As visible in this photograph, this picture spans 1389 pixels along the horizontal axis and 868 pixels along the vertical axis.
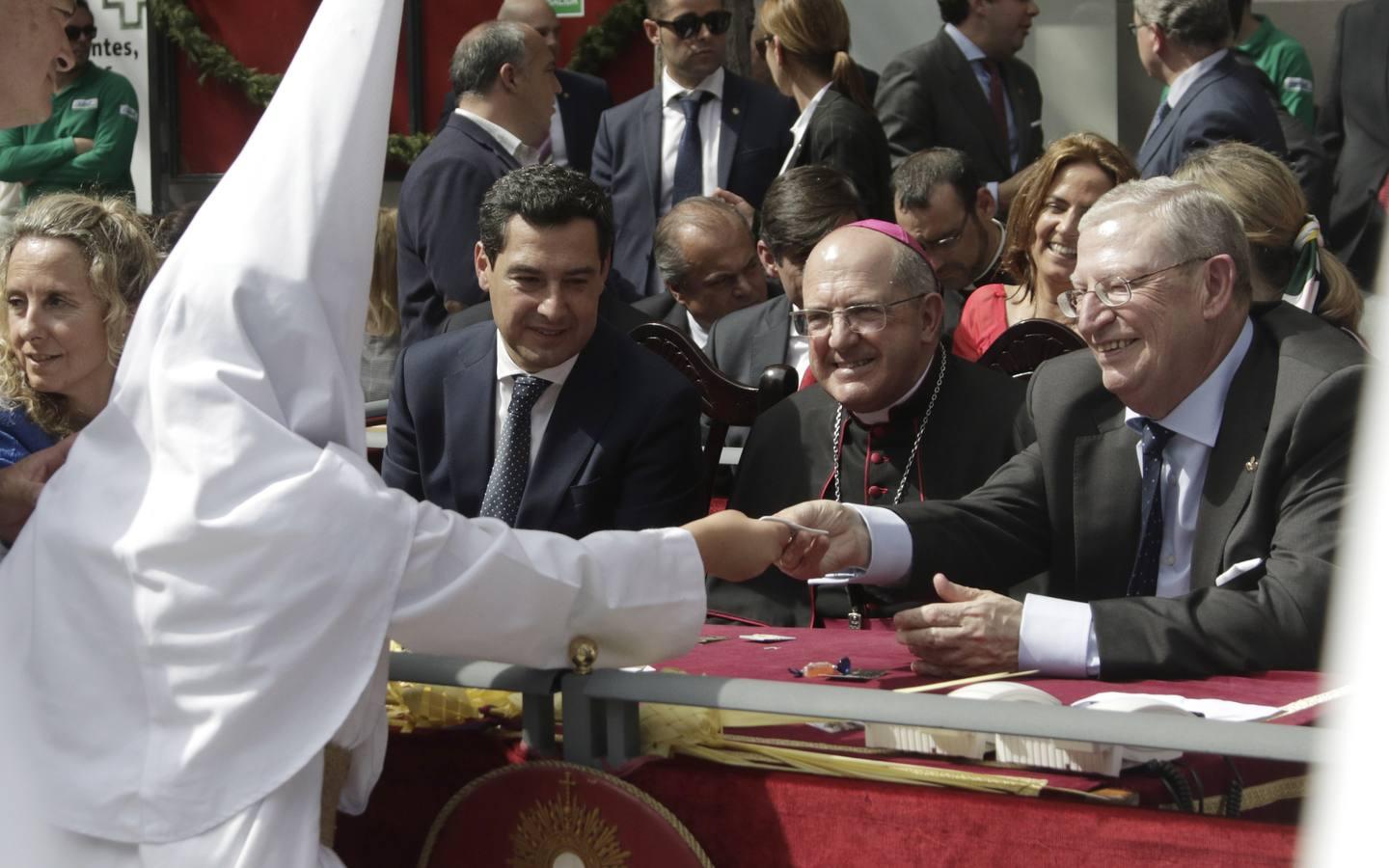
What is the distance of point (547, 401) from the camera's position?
4.51m

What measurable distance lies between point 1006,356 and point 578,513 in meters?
1.41

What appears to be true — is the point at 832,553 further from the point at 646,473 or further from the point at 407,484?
the point at 407,484

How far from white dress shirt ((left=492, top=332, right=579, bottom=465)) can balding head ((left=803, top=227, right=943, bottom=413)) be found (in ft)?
2.21

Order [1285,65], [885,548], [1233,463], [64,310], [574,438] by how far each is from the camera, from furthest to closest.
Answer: [1285,65] → [574,438] → [64,310] → [885,548] → [1233,463]

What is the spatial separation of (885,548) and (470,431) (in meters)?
1.32

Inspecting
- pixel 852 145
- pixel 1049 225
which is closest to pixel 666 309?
pixel 852 145

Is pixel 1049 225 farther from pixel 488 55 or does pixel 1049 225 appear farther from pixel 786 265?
pixel 488 55

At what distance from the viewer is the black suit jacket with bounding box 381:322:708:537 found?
4312 mm

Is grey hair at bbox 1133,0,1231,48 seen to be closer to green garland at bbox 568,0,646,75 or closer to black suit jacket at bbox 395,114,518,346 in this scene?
black suit jacket at bbox 395,114,518,346

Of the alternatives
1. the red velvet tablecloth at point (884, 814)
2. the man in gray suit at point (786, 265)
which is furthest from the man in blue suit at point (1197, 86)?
the red velvet tablecloth at point (884, 814)

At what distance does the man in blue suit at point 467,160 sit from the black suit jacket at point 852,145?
108 centimetres

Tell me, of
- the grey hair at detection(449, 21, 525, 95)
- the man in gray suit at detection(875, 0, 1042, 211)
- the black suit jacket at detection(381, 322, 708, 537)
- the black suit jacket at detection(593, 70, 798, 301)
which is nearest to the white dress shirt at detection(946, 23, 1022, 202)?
the man in gray suit at detection(875, 0, 1042, 211)

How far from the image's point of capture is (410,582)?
2375mm

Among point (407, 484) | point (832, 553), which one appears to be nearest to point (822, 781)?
point (832, 553)
